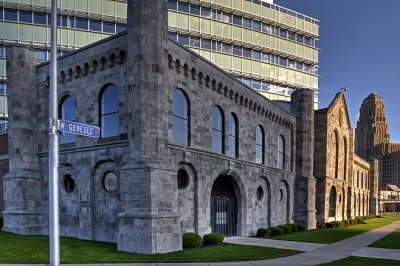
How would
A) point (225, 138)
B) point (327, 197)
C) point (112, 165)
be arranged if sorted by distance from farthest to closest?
point (327, 197), point (225, 138), point (112, 165)

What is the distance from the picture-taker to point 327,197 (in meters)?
38.0

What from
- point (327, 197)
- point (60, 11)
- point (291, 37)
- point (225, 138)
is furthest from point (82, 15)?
point (327, 197)

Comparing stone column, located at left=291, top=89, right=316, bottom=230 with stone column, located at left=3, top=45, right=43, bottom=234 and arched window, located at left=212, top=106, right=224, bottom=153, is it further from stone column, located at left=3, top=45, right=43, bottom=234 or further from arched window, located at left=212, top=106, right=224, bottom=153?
stone column, located at left=3, top=45, right=43, bottom=234

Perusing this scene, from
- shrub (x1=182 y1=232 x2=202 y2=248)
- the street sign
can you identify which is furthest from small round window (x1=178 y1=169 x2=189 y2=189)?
the street sign

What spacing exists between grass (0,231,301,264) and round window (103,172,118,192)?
278 centimetres

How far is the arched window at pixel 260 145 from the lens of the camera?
27719 mm

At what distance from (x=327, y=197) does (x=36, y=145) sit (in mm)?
30508

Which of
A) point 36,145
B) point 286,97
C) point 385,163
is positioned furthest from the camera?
point 385,163

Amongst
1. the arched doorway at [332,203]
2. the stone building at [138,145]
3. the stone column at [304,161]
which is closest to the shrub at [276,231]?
the stone building at [138,145]

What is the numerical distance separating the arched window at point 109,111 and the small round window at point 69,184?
3742 mm

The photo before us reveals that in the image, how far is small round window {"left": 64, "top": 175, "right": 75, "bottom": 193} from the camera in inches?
781

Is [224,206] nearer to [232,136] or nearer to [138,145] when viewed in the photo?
[232,136]

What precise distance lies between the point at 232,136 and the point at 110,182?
978 cm

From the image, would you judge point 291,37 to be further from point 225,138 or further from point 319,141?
point 225,138
